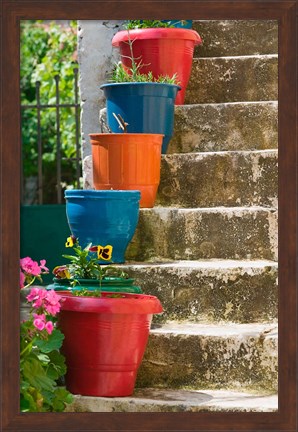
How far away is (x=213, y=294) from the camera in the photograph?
182 inches

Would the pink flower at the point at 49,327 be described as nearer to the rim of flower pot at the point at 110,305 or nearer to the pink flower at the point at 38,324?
the pink flower at the point at 38,324

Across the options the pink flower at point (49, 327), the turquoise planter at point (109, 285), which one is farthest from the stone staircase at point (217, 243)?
the pink flower at point (49, 327)

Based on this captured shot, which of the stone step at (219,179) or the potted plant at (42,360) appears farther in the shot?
the stone step at (219,179)

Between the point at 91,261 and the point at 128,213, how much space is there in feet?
1.65

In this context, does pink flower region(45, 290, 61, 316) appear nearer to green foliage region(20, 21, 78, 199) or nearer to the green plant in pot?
the green plant in pot

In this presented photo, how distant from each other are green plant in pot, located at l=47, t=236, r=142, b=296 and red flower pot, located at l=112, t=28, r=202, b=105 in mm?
1508

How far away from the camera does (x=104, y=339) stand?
3.98 metres

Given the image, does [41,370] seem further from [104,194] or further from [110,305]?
[104,194]

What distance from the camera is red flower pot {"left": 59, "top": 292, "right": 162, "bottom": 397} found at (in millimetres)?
3951

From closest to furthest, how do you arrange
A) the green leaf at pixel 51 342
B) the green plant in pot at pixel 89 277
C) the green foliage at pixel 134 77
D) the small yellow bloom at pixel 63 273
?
the green leaf at pixel 51 342 → the green plant in pot at pixel 89 277 → the small yellow bloom at pixel 63 273 → the green foliage at pixel 134 77

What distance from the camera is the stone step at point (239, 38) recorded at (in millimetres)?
5957

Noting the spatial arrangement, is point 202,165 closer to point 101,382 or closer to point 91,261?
point 91,261

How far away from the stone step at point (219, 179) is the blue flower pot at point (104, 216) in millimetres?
496

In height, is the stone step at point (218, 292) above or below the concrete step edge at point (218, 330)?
above
